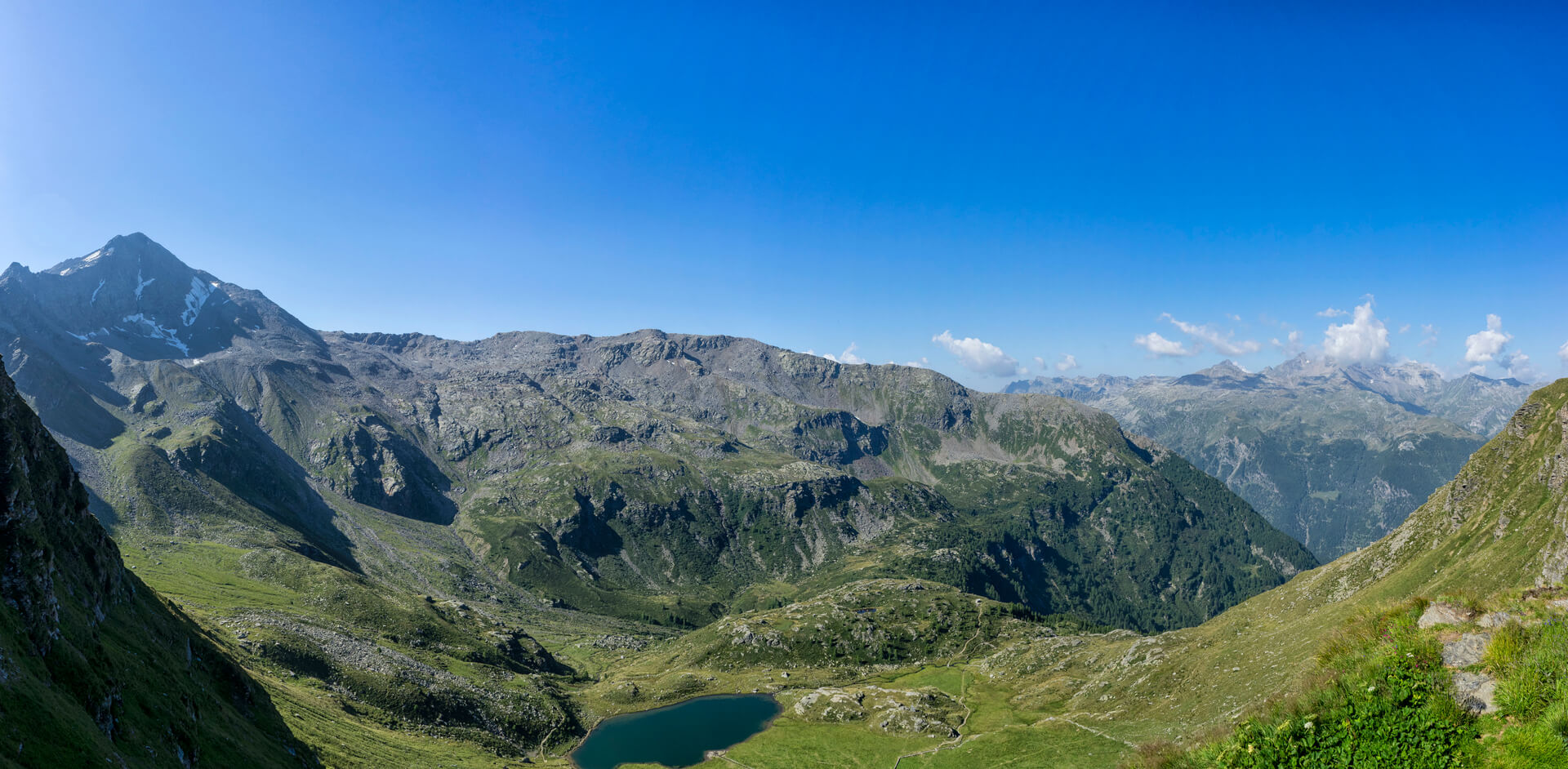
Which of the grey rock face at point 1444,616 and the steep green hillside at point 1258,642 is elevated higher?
the grey rock face at point 1444,616

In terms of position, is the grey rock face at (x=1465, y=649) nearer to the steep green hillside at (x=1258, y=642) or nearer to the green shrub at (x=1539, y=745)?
→ the green shrub at (x=1539, y=745)

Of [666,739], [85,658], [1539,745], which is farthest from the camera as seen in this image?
[666,739]

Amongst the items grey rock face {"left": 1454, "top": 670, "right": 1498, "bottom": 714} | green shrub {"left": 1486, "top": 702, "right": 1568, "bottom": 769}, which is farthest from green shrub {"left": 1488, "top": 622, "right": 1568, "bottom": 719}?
green shrub {"left": 1486, "top": 702, "right": 1568, "bottom": 769}

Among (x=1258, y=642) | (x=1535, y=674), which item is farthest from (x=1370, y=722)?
(x=1258, y=642)

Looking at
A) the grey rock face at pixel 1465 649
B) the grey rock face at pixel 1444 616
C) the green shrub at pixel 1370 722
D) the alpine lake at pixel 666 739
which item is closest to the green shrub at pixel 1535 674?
the grey rock face at pixel 1465 649

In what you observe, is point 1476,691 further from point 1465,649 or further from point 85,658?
point 85,658
